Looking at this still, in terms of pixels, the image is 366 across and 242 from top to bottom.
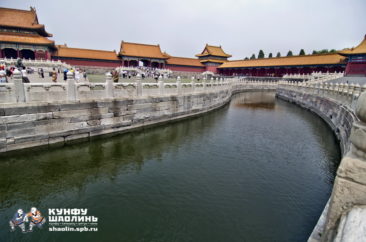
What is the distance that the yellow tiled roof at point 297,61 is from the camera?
36.7 metres

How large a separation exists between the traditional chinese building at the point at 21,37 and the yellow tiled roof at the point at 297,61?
40.8 m

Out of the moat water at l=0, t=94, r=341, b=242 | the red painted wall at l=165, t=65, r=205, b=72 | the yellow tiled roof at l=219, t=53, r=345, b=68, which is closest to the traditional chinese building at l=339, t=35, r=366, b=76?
the yellow tiled roof at l=219, t=53, r=345, b=68

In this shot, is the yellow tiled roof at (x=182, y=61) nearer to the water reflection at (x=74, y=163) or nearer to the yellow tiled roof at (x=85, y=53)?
the yellow tiled roof at (x=85, y=53)

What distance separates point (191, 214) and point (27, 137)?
24.2 ft

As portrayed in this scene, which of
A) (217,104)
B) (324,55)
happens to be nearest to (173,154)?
(217,104)

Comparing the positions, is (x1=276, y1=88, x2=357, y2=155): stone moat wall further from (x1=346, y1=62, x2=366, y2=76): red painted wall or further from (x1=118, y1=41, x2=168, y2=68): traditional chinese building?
(x1=118, y1=41, x2=168, y2=68): traditional chinese building

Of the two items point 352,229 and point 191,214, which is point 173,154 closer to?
point 191,214

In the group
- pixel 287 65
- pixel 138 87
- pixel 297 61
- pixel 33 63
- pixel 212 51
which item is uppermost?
pixel 212 51

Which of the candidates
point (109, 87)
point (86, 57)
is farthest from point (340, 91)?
point (86, 57)

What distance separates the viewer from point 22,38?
3303 cm

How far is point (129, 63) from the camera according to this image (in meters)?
47.2

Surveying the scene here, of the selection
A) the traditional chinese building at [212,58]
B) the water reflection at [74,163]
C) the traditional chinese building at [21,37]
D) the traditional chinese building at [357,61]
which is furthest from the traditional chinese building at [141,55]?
the water reflection at [74,163]

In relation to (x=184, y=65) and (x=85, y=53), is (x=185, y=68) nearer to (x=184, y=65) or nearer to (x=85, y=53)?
(x=184, y=65)

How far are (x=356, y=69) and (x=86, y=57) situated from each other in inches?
1790
